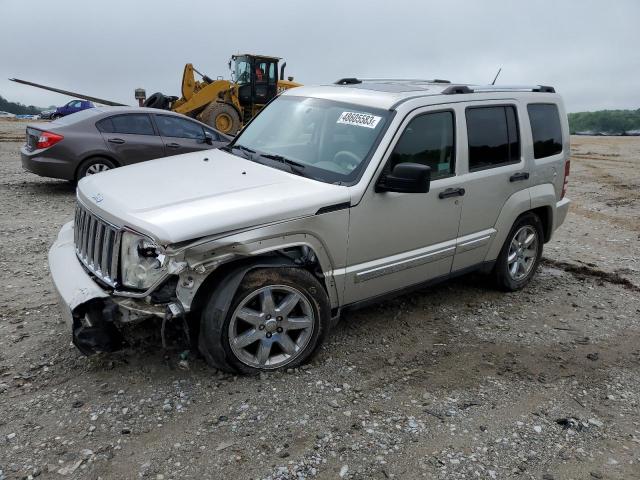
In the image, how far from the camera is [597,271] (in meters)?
6.06

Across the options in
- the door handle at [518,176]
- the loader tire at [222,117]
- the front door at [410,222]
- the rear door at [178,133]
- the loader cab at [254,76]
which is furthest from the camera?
the loader cab at [254,76]

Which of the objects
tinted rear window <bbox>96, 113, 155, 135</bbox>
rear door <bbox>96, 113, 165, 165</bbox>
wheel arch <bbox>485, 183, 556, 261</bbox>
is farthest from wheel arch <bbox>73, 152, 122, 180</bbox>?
wheel arch <bbox>485, 183, 556, 261</bbox>

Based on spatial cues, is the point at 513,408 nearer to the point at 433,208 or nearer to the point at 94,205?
the point at 433,208

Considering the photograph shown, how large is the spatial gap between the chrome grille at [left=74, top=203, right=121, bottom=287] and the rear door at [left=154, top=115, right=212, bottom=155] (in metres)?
5.70

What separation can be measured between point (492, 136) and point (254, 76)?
14.3m

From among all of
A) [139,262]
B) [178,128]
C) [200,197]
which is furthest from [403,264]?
Answer: [178,128]

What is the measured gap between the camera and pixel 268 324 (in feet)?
11.3

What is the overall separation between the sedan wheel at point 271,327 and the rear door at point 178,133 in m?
6.25

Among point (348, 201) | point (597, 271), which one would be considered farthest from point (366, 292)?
point (597, 271)

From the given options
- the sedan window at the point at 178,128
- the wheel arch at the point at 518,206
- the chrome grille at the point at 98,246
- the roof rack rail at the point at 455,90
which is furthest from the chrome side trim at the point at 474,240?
the sedan window at the point at 178,128

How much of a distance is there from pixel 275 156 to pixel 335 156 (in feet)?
1.70

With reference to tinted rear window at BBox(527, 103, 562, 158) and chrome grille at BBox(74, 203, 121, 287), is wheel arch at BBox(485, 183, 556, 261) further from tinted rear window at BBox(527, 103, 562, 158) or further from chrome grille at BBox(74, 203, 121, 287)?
chrome grille at BBox(74, 203, 121, 287)

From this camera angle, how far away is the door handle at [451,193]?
419 centimetres

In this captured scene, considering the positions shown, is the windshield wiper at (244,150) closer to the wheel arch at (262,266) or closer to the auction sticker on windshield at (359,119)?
the auction sticker on windshield at (359,119)
